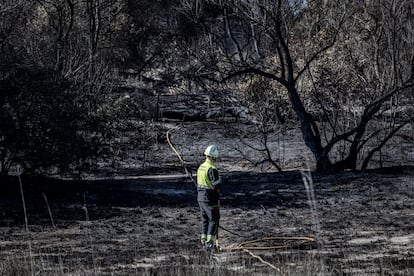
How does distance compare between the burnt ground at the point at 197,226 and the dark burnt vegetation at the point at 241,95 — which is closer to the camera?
the burnt ground at the point at 197,226

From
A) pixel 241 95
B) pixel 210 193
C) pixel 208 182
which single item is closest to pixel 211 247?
pixel 210 193

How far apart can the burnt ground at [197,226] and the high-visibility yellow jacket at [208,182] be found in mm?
868

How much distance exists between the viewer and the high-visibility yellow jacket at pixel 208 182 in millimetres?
12352

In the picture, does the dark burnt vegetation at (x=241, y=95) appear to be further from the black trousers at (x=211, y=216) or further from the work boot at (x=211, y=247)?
the work boot at (x=211, y=247)

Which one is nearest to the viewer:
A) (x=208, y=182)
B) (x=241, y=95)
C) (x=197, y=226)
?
(x=208, y=182)

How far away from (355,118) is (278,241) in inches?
427

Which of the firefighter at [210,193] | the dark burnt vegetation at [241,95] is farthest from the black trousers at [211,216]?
the dark burnt vegetation at [241,95]

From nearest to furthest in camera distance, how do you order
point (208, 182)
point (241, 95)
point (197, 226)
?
point (208, 182) < point (197, 226) < point (241, 95)

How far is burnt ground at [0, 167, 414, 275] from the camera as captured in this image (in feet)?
36.0

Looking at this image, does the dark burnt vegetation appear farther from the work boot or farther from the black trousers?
the work boot

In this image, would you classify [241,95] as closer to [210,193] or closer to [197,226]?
[197,226]

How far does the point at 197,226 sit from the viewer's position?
15.2 meters

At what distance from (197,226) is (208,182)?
9.93 ft

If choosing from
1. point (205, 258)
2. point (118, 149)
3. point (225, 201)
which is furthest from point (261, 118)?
point (205, 258)
